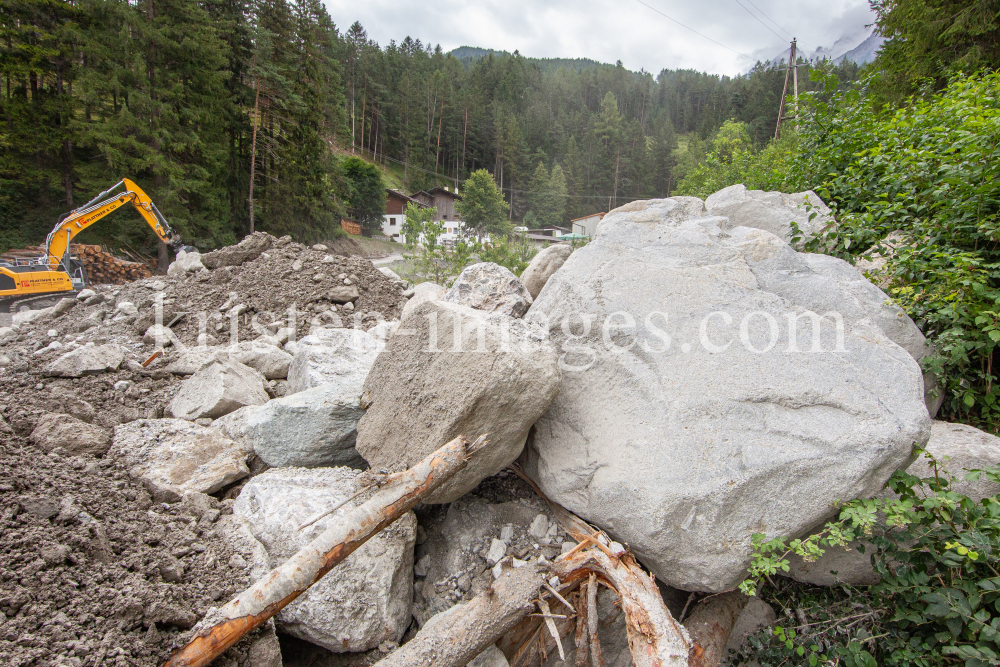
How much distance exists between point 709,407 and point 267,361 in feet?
12.9

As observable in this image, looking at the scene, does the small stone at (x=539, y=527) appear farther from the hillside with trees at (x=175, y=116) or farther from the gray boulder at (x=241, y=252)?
the hillside with trees at (x=175, y=116)

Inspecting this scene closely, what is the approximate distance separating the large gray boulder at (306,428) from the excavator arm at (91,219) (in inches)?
406

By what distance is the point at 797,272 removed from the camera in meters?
3.31

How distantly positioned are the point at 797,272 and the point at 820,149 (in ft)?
9.12

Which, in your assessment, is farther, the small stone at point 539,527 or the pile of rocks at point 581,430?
the small stone at point 539,527

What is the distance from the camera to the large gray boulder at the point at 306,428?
119 inches

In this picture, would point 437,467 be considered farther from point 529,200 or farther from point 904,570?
point 529,200

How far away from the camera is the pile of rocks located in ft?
7.60

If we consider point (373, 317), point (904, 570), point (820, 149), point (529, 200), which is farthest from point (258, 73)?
point (529, 200)

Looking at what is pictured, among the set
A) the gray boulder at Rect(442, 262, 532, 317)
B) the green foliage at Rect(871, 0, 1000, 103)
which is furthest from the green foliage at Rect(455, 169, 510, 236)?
the gray boulder at Rect(442, 262, 532, 317)

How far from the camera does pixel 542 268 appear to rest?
456 centimetres

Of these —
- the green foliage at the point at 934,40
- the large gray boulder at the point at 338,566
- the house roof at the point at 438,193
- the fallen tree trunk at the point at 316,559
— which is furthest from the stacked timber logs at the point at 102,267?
→ the house roof at the point at 438,193

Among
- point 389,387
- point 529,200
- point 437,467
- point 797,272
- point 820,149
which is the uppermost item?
point 529,200

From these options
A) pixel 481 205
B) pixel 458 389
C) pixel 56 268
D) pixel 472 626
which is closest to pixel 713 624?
pixel 472 626
